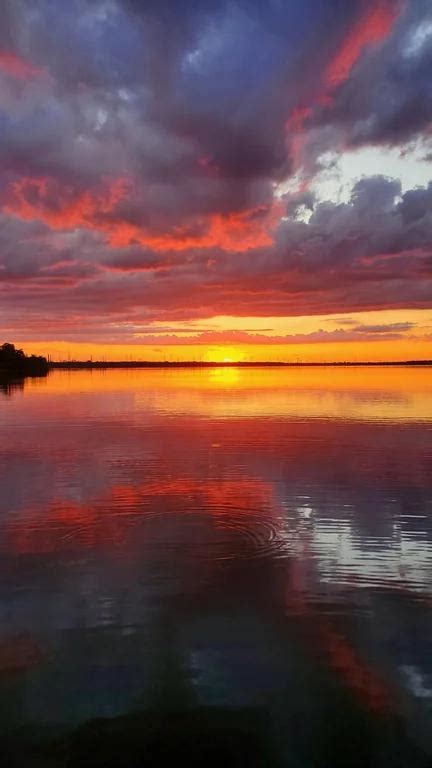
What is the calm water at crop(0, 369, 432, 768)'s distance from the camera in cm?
871

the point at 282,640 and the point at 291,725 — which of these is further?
the point at 282,640

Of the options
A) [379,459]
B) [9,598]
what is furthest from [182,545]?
[379,459]

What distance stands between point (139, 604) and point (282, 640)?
11.2 ft

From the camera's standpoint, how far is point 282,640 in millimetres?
11445

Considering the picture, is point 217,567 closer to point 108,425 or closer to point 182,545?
point 182,545

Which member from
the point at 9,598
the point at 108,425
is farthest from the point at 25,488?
the point at 108,425

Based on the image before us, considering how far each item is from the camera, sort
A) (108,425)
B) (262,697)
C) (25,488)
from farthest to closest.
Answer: (108,425) → (25,488) → (262,697)

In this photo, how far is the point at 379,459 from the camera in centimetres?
3155

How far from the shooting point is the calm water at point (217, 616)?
8.71m

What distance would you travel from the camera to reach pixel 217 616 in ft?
41.1

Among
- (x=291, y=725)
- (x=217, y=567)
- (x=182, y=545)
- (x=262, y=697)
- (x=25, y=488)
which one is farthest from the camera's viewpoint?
(x=25, y=488)

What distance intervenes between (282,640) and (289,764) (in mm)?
3356

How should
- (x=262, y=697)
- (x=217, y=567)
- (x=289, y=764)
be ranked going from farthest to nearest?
(x=217, y=567) → (x=262, y=697) → (x=289, y=764)

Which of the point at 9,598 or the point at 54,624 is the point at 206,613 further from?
the point at 9,598
